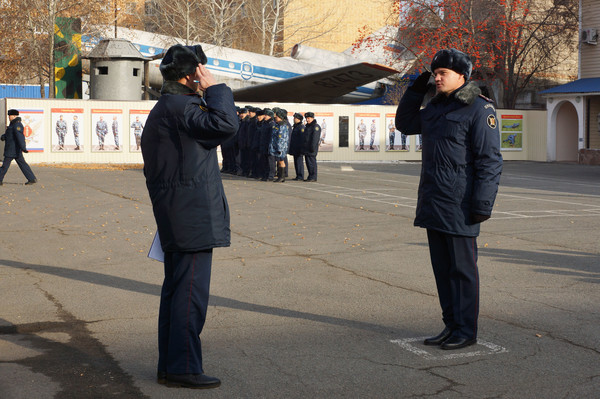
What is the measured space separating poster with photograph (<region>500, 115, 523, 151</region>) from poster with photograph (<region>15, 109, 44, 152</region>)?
19.3m

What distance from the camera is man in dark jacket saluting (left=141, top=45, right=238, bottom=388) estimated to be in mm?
4254

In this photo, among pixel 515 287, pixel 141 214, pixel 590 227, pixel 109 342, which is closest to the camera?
pixel 109 342

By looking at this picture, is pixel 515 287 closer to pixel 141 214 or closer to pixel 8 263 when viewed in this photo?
pixel 8 263

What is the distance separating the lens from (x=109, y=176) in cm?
2205

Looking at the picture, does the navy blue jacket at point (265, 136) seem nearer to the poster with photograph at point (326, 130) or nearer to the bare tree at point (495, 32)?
the poster with photograph at point (326, 130)

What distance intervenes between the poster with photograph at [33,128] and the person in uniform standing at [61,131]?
55cm

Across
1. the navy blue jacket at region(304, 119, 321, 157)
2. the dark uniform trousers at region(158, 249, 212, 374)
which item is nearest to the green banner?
the navy blue jacket at region(304, 119, 321, 157)

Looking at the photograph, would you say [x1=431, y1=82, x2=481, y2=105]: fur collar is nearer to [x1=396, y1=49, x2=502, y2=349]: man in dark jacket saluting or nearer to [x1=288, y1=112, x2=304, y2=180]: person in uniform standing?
[x1=396, y1=49, x2=502, y2=349]: man in dark jacket saluting

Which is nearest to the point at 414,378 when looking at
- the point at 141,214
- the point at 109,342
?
the point at 109,342

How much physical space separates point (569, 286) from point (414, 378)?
3.23 meters

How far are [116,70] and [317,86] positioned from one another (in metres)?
8.56

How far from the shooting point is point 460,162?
508cm

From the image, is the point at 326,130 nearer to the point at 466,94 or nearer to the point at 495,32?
the point at 495,32

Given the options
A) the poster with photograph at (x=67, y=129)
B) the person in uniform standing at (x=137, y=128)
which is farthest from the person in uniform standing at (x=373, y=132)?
the poster with photograph at (x=67, y=129)
